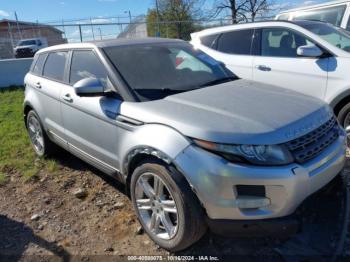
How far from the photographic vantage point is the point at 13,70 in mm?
12281

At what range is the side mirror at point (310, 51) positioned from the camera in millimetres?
4855

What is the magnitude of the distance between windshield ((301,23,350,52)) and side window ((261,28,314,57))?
0.72 ft

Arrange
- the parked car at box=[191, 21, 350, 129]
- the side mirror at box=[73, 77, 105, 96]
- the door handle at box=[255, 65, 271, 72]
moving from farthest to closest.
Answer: the door handle at box=[255, 65, 271, 72] < the parked car at box=[191, 21, 350, 129] < the side mirror at box=[73, 77, 105, 96]

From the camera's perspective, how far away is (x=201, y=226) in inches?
102

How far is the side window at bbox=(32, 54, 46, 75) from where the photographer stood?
4.91m

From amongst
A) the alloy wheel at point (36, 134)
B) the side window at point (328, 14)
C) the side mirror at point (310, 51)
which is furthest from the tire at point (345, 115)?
the alloy wheel at point (36, 134)

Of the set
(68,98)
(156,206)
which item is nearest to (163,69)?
(68,98)

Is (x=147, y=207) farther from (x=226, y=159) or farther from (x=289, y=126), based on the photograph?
(x=289, y=126)

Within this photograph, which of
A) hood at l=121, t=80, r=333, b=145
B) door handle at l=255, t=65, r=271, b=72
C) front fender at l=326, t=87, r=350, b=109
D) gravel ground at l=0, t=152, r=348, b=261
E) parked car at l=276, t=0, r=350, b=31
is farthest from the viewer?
parked car at l=276, t=0, r=350, b=31

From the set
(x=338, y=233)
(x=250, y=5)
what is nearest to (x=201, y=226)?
(x=338, y=233)

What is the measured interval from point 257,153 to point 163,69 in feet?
5.12

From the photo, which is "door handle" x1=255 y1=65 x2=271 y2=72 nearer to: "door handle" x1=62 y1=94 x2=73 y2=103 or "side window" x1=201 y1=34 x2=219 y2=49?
"side window" x1=201 y1=34 x2=219 y2=49

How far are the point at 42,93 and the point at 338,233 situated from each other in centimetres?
370

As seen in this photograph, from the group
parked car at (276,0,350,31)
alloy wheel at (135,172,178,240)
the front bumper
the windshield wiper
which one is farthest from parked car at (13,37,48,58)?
the front bumper
